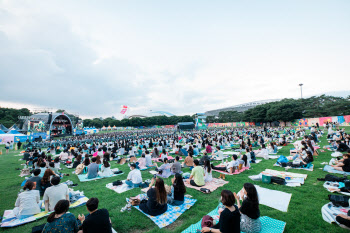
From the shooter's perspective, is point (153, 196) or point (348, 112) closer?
point (153, 196)

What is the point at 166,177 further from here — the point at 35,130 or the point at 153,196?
the point at 35,130

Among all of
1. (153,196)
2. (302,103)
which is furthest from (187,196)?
(302,103)

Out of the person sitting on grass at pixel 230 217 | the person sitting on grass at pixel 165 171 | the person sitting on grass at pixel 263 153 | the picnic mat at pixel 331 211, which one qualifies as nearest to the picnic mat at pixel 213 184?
the person sitting on grass at pixel 165 171

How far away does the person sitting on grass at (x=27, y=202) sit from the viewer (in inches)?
158

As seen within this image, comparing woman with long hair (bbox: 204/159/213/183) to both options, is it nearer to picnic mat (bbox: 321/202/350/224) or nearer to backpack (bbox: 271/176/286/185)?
backpack (bbox: 271/176/286/185)

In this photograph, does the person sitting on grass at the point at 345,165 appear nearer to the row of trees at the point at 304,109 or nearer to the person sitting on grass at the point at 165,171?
the person sitting on grass at the point at 165,171

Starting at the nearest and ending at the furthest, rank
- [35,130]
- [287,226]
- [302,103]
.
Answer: [287,226], [35,130], [302,103]

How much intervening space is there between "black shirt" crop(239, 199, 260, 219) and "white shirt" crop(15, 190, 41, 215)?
16.6 ft

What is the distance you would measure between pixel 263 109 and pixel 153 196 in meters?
52.2

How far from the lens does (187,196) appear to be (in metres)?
4.96

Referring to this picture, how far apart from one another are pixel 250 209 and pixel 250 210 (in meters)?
0.03

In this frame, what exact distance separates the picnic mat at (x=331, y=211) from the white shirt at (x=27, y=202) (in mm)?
7098

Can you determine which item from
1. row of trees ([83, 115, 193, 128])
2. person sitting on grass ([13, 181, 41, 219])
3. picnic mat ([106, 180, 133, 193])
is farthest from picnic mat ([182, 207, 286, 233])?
row of trees ([83, 115, 193, 128])

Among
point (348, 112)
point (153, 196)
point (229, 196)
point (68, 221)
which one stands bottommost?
point (153, 196)
